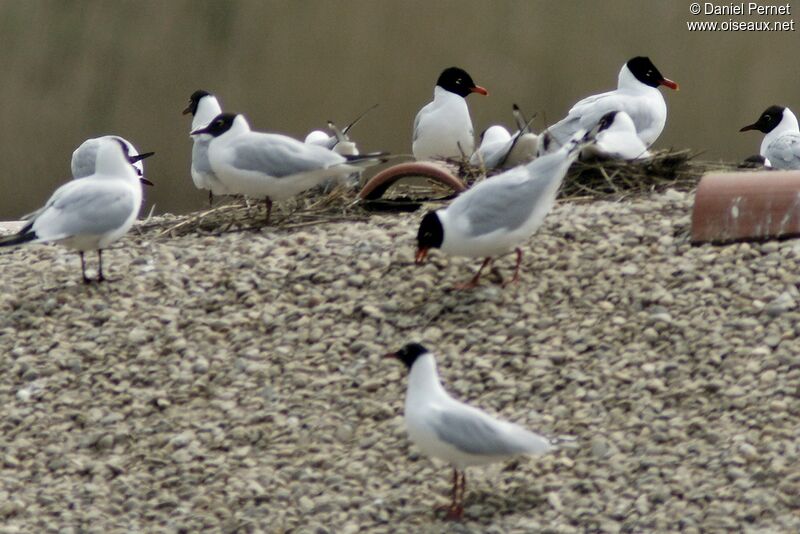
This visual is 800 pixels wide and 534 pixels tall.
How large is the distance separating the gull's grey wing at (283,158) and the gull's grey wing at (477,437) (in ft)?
8.46

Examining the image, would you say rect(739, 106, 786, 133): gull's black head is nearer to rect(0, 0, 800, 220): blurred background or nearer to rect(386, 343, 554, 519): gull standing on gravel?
rect(0, 0, 800, 220): blurred background

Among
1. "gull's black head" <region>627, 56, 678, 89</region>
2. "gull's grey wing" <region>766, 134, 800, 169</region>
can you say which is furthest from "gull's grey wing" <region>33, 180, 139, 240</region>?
"gull's grey wing" <region>766, 134, 800, 169</region>

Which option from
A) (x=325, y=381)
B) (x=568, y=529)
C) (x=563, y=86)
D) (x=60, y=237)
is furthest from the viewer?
(x=563, y=86)

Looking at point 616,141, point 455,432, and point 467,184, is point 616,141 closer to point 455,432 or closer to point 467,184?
point 467,184

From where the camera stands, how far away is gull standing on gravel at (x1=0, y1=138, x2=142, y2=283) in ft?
22.2

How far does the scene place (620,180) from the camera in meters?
7.58

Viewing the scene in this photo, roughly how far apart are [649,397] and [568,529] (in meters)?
0.83

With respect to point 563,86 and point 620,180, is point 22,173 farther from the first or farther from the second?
point 620,180

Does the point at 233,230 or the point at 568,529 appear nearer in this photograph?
the point at 568,529

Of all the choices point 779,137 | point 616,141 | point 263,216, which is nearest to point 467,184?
point 616,141

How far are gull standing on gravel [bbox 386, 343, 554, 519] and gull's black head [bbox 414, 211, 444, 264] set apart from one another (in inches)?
40.6

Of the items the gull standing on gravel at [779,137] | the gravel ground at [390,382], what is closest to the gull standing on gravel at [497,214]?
the gravel ground at [390,382]

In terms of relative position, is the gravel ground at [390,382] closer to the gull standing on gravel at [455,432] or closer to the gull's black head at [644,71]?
the gull standing on gravel at [455,432]

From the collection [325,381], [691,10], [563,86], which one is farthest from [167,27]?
[325,381]
